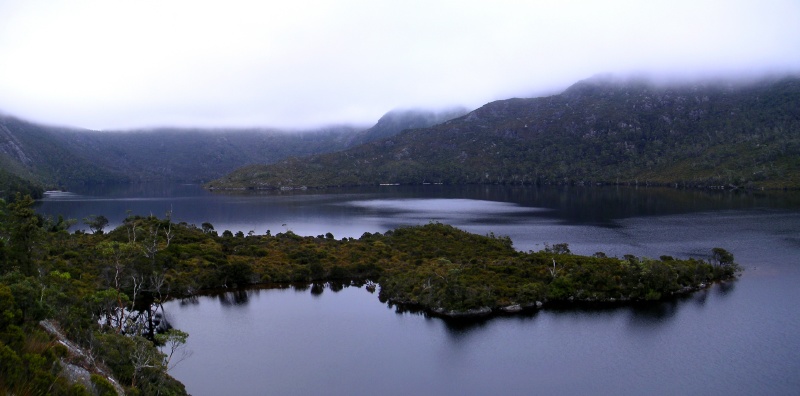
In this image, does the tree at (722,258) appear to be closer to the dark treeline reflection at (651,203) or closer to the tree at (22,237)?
the dark treeline reflection at (651,203)

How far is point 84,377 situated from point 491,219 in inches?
4722

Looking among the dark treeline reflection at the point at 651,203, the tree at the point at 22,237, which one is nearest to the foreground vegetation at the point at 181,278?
the tree at the point at 22,237

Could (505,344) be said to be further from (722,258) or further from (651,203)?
(651,203)

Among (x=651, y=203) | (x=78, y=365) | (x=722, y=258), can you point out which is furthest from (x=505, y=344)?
(x=651, y=203)

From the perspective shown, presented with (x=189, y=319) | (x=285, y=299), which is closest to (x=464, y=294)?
(x=285, y=299)

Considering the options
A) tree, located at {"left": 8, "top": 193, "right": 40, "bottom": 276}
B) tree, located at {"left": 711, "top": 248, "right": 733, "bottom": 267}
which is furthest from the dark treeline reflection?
tree, located at {"left": 8, "top": 193, "right": 40, "bottom": 276}

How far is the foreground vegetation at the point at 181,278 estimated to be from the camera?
22.8m

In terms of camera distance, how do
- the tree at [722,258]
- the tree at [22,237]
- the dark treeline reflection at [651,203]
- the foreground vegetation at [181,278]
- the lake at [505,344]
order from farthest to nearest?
the dark treeline reflection at [651,203] < the tree at [722,258] < the tree at [22,237] < the lake at [505,344] < the foreground vegetation at [181,278]

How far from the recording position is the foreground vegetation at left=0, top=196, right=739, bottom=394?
22.8m

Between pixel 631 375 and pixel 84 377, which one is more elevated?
pixel 84 377

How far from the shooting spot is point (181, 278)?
66.2m

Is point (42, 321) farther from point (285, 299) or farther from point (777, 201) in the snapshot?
point (777, 201)

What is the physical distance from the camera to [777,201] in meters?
153

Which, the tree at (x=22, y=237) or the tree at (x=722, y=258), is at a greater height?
the tree at (x=22, y=237)
